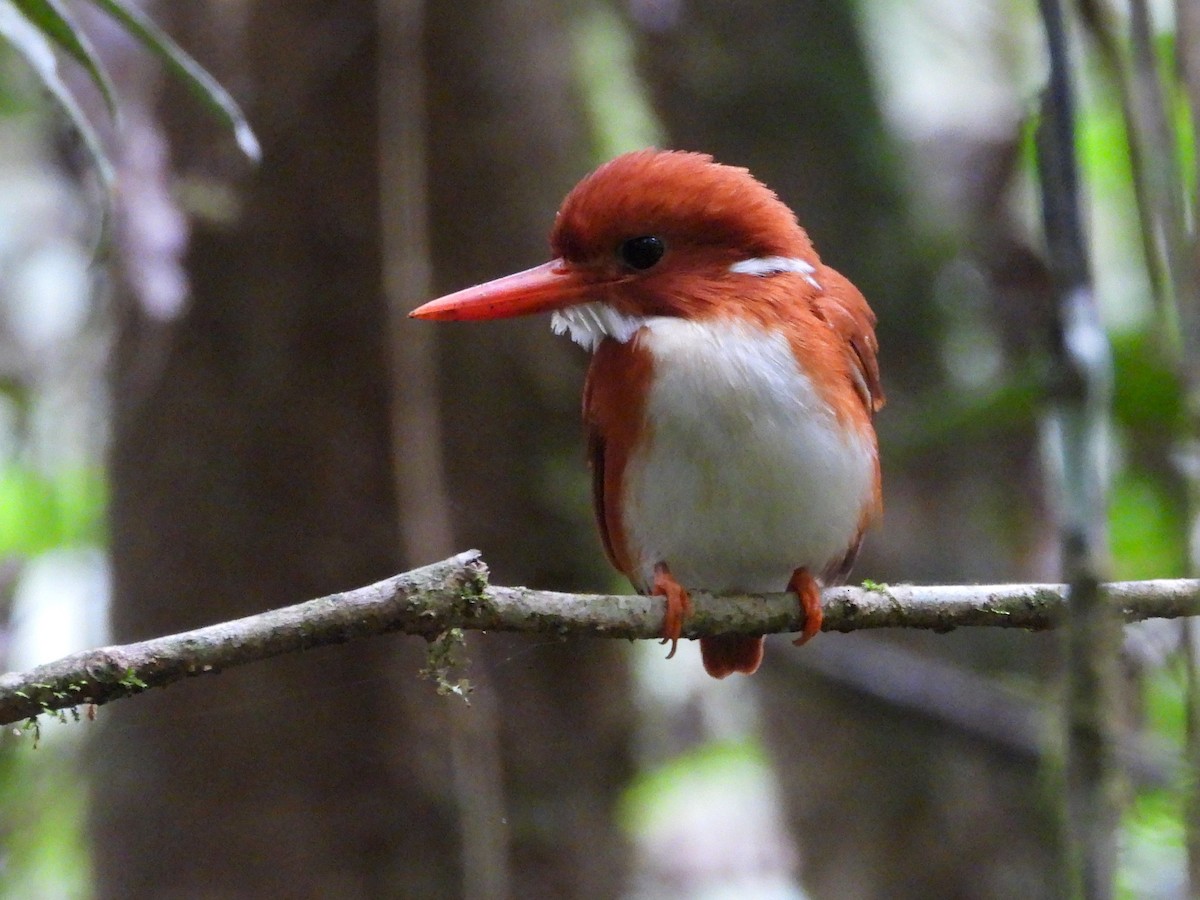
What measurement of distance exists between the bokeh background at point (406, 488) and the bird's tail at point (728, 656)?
0.74 meters

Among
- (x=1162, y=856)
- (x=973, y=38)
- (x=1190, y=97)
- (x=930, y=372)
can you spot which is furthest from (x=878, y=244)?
(x=1190, y=97)

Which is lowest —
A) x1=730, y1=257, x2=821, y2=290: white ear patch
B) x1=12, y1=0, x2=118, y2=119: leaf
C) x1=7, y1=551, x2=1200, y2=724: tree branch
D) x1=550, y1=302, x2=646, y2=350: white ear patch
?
x1=7, y1=551, x2=1200, y2=724: tree branch

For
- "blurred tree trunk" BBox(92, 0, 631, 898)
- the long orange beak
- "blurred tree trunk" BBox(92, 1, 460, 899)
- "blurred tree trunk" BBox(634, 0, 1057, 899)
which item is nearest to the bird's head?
the long orange beak

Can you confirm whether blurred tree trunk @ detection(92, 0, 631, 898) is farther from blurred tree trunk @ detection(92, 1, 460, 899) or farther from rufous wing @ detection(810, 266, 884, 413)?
rufous wing @ detection(810, 266, 884, 413)

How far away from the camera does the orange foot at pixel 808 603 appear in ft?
6.29

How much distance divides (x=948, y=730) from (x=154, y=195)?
2.25m

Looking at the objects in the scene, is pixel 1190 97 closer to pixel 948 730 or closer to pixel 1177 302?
pixel 1177 302

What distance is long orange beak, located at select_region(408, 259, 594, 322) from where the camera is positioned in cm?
203

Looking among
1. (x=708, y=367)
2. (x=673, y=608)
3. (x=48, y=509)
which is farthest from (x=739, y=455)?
(x=48, y=509)

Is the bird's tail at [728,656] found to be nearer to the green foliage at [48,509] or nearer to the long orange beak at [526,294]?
the long orange beak at [526,294]

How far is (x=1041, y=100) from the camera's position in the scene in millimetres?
1232

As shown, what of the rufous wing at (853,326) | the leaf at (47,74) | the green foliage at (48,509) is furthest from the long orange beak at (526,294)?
the green foliage at (48,509)

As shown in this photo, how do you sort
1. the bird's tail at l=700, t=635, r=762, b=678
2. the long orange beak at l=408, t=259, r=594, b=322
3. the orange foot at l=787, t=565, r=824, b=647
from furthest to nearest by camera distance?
the bird's tail at l=700, t=635, r=762, b=678
the long orange beak at l=408, t=259, r=594, b=322
the orange foot at l=787, t=565, r=824, b=647

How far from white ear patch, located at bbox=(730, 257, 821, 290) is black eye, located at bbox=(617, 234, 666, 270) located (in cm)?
11
